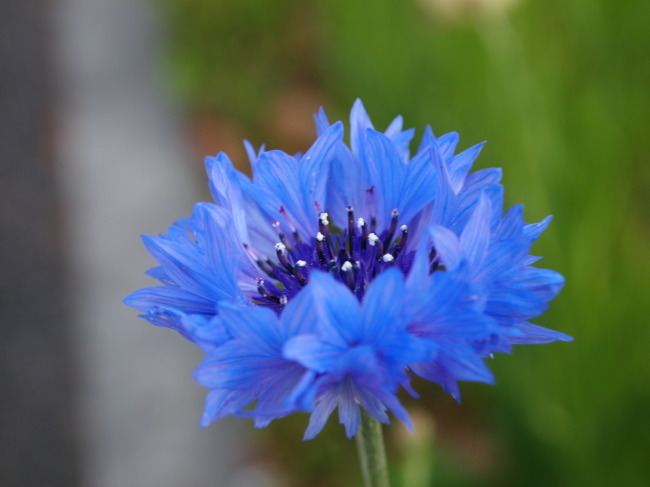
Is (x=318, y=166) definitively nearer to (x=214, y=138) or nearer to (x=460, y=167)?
(x=460, y=167)

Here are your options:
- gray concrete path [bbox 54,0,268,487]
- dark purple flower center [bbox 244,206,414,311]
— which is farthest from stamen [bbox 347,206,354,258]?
gray concrete path [bbox 54,0,268,487]

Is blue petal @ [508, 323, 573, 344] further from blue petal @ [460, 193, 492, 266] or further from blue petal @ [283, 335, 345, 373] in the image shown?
blue petal @ [283, 335, 345, 373]

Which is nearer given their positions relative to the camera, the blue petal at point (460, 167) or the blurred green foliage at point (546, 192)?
the blue petal at point (460, 167)

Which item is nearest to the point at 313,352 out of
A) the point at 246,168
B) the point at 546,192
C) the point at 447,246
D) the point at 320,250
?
the point at 447,246

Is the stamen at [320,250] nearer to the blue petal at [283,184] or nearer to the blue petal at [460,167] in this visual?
the blue petal at [283,184]

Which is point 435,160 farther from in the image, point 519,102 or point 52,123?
point 52,123

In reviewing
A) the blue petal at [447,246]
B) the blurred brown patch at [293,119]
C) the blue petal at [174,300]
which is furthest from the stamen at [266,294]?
the blurred brown patch at [293,119]
